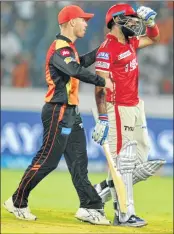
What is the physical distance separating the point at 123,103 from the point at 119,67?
37cm

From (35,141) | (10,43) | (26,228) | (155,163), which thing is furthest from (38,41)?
(26,228)

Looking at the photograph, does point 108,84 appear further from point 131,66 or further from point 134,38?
point 134,38

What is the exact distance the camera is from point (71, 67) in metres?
8.23

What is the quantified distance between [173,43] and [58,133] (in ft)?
28.5

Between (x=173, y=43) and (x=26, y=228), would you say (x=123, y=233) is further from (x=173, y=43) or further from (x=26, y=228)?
(x=173, y=43)

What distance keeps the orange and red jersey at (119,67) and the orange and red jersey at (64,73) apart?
30 cm

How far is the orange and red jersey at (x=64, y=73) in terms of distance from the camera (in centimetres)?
823

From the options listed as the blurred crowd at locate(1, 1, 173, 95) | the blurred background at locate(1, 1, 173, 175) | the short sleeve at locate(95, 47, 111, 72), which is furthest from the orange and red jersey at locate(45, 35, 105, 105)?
the blurred crowd at locate(1, 1, 173, 95)

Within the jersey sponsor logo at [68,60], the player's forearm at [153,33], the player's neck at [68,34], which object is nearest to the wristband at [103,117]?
the jersey sponsor logo at [68,60]

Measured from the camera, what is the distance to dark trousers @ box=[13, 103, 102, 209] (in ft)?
27.7

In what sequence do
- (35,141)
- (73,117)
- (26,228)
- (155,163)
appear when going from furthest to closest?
(35,141), (155,163), (73,117), (26,228)

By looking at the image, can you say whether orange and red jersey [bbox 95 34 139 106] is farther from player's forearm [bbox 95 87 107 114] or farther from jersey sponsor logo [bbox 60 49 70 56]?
jersey sponsor logo [bbox 60 49 70 56]

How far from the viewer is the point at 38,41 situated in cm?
1684

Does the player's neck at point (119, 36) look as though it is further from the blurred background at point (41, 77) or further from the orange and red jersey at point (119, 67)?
the blurred background at point (41, 77)
